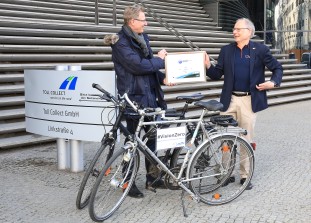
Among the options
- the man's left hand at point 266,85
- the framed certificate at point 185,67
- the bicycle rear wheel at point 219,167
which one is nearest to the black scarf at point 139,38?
the framed certificate at point 185,67

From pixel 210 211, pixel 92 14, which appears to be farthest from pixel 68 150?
pixel 92 14

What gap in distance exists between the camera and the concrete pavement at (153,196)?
446cm

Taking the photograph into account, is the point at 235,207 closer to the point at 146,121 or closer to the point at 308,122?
the point at 146,121

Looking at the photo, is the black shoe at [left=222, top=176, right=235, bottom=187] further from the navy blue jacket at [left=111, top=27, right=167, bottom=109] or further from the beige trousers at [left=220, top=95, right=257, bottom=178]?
the navy blue jacket at [left=111, top=27, right=167, bottom=109]

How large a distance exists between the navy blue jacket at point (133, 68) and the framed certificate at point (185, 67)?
11 centimetres

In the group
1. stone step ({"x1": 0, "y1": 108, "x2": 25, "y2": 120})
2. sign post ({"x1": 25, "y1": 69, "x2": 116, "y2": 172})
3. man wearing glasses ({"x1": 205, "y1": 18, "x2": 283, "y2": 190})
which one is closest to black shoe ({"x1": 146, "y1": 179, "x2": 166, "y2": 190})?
man wearing glasses ({"x1": 205, "y1": 18, "x2": 283, "y2": 190})

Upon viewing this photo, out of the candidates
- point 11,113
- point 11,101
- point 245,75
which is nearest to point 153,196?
point 245,75

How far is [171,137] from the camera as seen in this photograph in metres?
4.53

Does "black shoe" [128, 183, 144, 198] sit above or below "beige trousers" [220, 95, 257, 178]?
below

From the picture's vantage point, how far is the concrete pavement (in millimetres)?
4457

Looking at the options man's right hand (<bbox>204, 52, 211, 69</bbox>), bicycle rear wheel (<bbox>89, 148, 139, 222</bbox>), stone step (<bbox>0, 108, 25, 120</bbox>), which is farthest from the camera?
stone step (<bbox>0, 108, 25, 120</bbox>)

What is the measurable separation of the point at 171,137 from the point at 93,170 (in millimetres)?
763

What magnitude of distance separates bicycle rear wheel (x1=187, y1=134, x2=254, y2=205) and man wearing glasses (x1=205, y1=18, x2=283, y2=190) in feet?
0.54

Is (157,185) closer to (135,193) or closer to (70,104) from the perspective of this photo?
(135,193)
